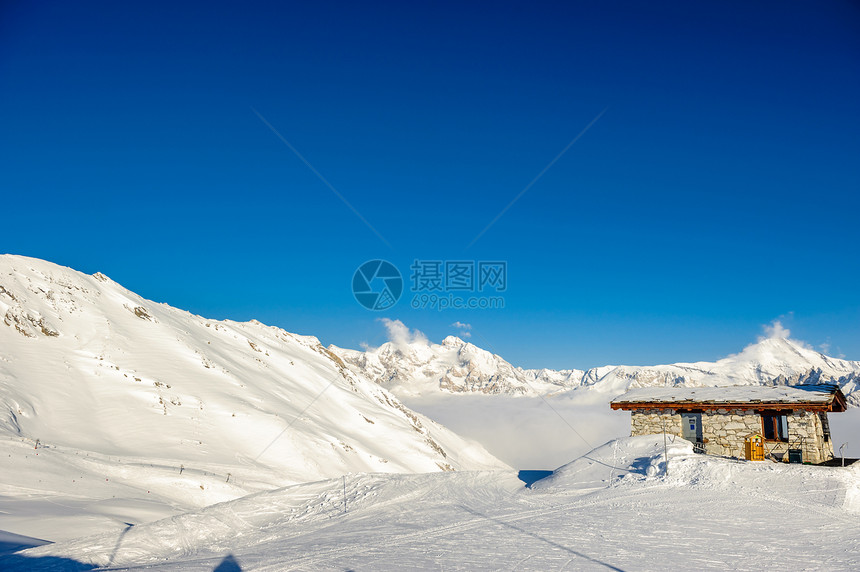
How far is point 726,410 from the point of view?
78.1ft

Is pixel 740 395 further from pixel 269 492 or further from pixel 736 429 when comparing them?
pixel 269 492

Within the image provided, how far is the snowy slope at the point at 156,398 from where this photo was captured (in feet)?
92.1

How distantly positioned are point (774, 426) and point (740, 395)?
6.24 feet

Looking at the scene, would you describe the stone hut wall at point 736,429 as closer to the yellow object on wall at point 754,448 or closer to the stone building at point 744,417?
the stone building at point 744,417

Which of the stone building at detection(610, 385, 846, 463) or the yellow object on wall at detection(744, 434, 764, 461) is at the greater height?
the stone building at detection(610, 385, 846, 463)

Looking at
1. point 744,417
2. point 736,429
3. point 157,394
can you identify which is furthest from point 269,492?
point 157,394

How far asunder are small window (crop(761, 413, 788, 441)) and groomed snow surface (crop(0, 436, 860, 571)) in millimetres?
5050

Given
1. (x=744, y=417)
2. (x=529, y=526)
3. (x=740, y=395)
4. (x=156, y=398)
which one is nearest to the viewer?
(x=529, y=526)

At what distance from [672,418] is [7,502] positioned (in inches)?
1035

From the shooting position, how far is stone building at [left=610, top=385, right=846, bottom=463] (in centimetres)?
2250

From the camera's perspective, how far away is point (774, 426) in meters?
23.1

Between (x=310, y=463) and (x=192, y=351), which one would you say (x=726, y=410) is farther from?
(x=192, y=351)

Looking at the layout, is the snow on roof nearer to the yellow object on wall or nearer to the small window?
the small window

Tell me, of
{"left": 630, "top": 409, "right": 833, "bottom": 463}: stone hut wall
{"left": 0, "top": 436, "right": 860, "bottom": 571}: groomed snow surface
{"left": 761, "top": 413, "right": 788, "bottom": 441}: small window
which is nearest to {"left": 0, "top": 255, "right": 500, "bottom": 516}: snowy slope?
{"left": 0, "top": 436, "right": 860, "bottom": 571}: groomed snow surface
